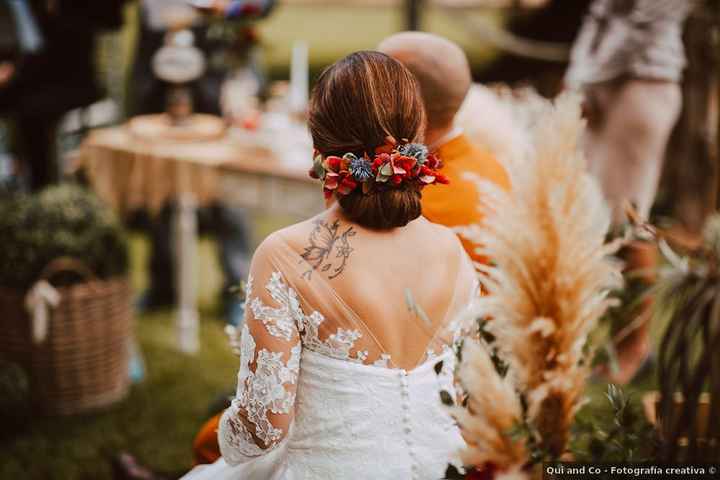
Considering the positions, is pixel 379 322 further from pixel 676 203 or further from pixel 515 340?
pixel 676 203

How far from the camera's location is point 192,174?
340cm

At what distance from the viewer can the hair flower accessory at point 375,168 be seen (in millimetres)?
1409

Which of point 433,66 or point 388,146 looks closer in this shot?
point 388,146

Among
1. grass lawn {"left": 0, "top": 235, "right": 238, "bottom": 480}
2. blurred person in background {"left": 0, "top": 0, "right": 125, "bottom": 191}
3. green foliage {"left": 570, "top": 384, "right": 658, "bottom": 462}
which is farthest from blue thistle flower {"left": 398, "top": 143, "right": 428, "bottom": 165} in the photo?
blurred person in background {"left": 0, "top": 0, "right": 125, "bottom": 191}

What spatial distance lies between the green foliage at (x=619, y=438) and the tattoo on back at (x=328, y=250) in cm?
52

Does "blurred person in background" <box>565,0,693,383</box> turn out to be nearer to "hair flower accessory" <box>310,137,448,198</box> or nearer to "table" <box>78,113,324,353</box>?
"table" <box>78,113,324,353</box>

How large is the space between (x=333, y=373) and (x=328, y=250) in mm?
218

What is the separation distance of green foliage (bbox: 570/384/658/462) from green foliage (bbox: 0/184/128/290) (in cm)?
255

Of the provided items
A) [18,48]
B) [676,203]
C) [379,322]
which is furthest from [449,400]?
[676,203]

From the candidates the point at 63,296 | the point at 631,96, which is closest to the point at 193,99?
the point at 63,296

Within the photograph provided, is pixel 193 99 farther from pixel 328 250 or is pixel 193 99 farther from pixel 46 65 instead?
pixel 328 250

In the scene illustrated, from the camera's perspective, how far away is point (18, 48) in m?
3.91

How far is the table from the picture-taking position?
324cm

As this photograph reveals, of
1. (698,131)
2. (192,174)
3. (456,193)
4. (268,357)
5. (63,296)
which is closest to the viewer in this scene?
(268,357)
